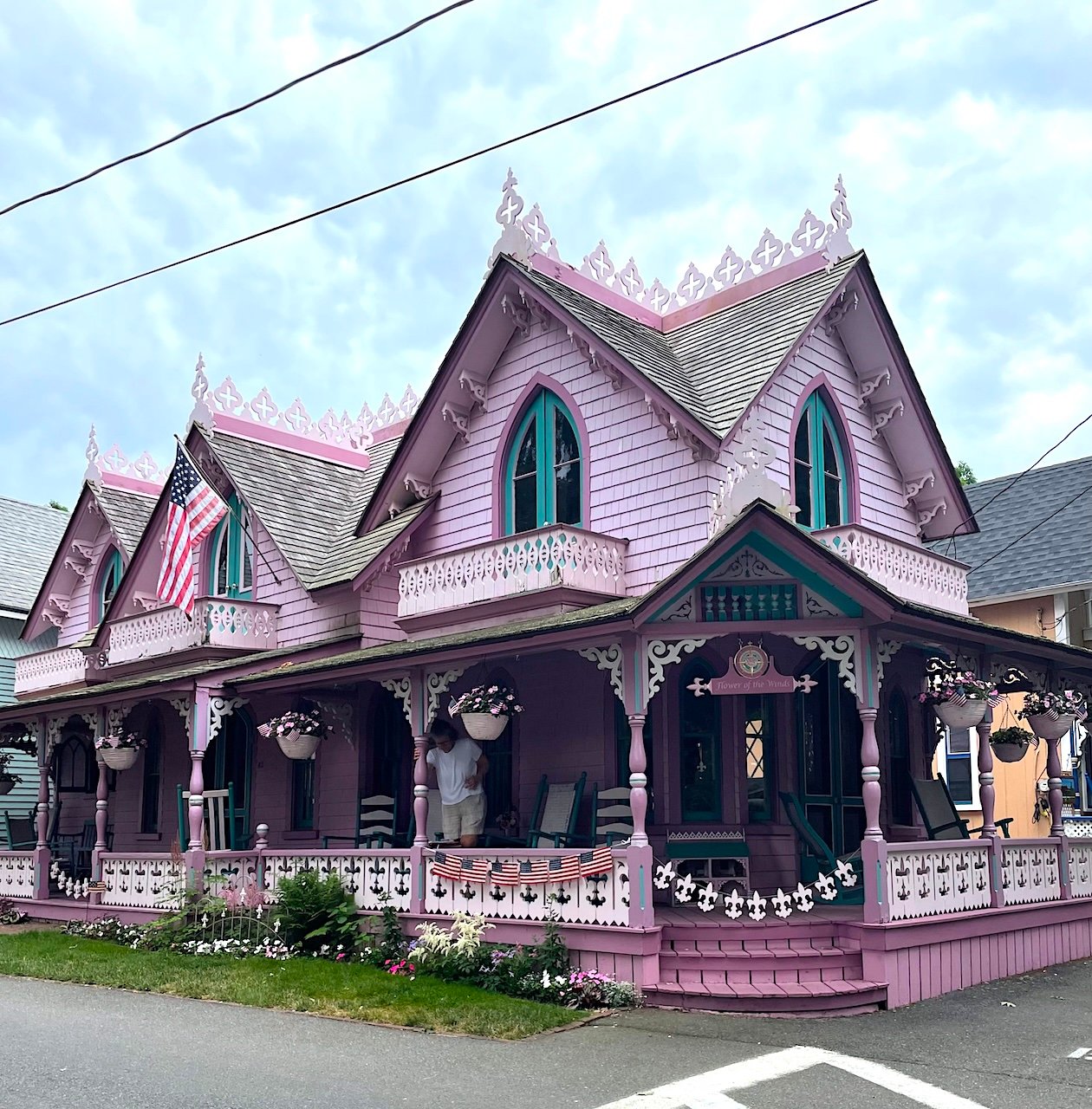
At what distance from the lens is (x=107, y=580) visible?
2666 centimetres

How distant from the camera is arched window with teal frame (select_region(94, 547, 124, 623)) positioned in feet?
86.5

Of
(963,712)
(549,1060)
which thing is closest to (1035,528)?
(963,712)

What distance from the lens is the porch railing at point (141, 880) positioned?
17484mm

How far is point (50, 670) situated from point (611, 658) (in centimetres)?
1636

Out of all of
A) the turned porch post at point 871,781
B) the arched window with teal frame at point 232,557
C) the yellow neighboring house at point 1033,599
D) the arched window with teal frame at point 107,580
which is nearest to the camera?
the turned porch post at point 871,781

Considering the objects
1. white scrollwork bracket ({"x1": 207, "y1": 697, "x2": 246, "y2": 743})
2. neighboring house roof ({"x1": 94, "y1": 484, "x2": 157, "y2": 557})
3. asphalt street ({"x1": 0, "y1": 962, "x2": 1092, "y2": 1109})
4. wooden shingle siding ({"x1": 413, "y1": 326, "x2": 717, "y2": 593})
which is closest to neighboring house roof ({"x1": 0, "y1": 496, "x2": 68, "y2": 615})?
neighboring house roof ({"x1": 94, "y1": 484, "x2": 157, "y2": 557})

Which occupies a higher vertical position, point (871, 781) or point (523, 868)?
point (871, 781)

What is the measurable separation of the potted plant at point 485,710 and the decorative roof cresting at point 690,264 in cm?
593

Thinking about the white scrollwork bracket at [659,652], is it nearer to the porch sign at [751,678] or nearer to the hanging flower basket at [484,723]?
the porch sign at [751,678]

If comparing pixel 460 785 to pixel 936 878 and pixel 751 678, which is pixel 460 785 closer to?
pixel 751 678

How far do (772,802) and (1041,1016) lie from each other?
4289mm

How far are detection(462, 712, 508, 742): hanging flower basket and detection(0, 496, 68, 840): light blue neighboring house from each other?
614 inches

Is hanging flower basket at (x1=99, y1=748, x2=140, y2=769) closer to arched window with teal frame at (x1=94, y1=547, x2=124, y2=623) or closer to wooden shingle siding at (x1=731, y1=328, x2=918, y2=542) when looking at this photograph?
arched window with teal frame at (x1=94, y1=547, x2=124, y2=623)

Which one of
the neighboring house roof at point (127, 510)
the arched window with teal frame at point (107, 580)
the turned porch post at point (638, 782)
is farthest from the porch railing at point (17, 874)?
the turned porch post at point (638, 782)
